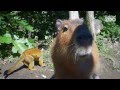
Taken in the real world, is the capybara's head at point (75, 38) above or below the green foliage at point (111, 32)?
above

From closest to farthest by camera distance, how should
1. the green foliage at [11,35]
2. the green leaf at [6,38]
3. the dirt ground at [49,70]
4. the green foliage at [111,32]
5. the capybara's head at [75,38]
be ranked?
the capybara's head at [75,38], the dirt ground at [49,70], the green leaf at [6,38], the green foliage at [11,35], the green foliage at [111,32]

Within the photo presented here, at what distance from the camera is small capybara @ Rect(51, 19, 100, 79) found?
2.05 meters

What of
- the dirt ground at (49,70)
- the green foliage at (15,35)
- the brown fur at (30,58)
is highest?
the green foliage at (15,35)

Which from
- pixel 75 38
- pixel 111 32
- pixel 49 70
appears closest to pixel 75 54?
pixel 75 38

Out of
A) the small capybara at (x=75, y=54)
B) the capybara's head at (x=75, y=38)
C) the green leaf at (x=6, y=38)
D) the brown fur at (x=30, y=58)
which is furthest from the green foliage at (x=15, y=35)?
the small capybara at (x=75, y=54)

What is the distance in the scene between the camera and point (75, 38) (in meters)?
2.22

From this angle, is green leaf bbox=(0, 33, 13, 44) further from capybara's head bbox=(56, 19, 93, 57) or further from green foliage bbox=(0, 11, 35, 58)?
capybara's head bbox=(56, 19, 93, 57)

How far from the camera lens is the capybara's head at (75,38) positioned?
2.04m

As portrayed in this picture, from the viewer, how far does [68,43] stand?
2453 millimetres

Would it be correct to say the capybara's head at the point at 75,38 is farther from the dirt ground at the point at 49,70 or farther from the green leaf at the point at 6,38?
the green leaf at the point at 6,38
